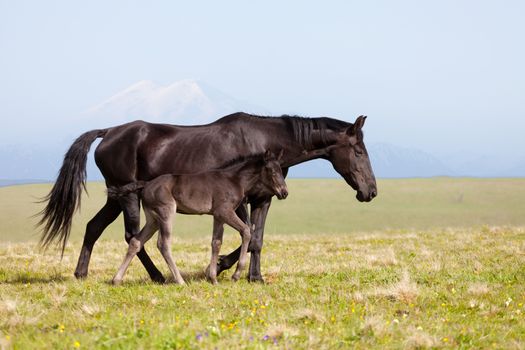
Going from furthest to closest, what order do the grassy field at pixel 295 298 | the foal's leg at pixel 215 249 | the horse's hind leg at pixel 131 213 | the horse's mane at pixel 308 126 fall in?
1. the horse's hind leg at pixel 131 213
2. the horse's mane at pixel 308 126
3. the foal's leg at pixel 215 249
4. the grassy field at pixel 295 298

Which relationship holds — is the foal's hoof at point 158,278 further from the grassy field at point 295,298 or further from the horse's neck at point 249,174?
the horse's neck at point 249,174

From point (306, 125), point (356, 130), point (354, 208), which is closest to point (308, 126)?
point (306, 125)

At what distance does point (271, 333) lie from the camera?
6699 millimetres

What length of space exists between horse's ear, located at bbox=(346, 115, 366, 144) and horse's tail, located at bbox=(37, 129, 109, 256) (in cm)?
419

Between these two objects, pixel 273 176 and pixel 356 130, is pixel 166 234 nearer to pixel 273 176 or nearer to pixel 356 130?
pixel 273 176

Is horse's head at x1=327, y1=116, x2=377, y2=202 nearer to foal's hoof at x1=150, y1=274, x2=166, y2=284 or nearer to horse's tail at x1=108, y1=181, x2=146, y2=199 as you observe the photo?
horse's tail at x1=108, y1=181, x2=146, y2=199

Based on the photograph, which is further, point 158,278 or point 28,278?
point 28,278

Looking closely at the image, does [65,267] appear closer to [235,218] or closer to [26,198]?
[235,218]

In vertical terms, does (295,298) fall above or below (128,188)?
below

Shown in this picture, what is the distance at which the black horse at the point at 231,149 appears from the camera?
10969 mm

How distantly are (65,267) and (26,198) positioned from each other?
38.3 m

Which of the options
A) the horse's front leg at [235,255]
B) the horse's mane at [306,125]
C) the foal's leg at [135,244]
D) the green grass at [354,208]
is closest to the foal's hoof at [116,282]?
the foal's leg at [135,244]

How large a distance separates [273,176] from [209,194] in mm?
993

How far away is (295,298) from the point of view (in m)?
8.91
